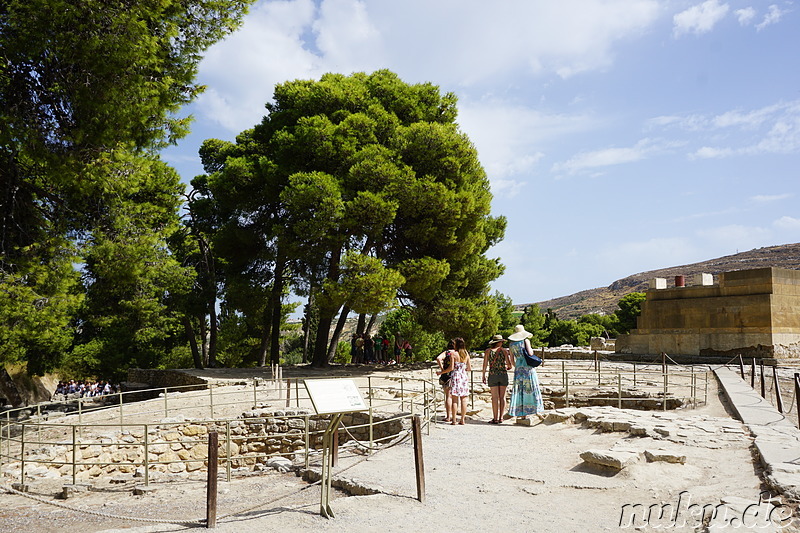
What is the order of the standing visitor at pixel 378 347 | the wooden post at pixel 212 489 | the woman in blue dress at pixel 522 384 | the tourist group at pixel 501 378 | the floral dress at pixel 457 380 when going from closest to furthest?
the wooden post at pixel 212 489 < the woman in blue dress at pixel 522 384 < the tourist group at pixel 501 378 < the floral dress at pixel 457 380 < the standing visitor at pixel 378 347

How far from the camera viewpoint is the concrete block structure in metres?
19.9

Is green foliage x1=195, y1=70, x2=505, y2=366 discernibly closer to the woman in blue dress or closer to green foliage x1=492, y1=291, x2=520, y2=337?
the woman in blue dress

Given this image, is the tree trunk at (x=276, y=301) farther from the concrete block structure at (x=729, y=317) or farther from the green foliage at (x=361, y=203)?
the concrete block structure at (x=729, y=317)

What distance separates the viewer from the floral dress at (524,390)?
10055 millimetres

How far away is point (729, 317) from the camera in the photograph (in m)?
20.8

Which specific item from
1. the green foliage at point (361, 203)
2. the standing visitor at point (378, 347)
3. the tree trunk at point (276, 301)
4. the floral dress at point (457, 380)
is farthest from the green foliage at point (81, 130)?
the standing visitor at point (378, 347)

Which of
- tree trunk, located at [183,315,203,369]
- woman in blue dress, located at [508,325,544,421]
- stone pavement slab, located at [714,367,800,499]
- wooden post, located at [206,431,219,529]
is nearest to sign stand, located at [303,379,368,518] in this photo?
wooden post, located at [206,431,219,529]

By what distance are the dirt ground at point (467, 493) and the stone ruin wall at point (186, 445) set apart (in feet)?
5.31

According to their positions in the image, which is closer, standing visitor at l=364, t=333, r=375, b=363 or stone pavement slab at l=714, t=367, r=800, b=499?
stone pavement slab at l=714, t=367, r=800, b=499

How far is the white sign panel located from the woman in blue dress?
4.63 m

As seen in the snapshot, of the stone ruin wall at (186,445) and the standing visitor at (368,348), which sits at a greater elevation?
the standing visitor at (368,348)

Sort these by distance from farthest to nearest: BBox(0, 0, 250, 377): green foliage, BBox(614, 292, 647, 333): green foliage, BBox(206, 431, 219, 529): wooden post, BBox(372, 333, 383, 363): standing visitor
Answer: BBox(614, 292, 647, 333): green foliage
BBox(372, 333, 383, 363): standing visitor
BBox(0, 0, 250, 377): green foliage
BBox(206, 431, 219, 529): wooden post

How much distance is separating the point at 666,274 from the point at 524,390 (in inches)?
4000

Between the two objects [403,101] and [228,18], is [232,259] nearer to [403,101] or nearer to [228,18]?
[403,101]
